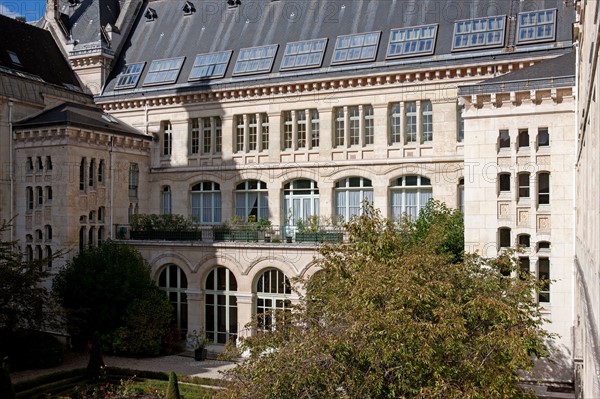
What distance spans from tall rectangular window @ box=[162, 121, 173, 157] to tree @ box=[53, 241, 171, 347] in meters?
8.09

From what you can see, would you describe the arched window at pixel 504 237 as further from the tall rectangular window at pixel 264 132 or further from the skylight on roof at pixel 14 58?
the skylight on roof at pixel 14 58

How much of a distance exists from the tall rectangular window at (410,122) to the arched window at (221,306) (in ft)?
36.7

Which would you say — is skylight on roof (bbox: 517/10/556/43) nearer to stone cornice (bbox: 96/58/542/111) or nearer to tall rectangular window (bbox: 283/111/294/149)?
stone cornice (bbox: 96/58/542/111)

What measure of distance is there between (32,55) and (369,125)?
20.0 m

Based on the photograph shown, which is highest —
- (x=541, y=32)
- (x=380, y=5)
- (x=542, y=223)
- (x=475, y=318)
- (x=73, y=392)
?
(x=380, y=5)

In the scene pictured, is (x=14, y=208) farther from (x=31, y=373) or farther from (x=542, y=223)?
(x=542, y=223)

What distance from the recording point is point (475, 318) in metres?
17.5

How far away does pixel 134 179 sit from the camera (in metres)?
39.4

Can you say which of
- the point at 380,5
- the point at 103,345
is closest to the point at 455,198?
the point at 380,5

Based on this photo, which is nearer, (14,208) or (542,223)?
(542,223)

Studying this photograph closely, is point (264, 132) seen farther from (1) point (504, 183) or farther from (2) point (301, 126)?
(1) point (504, 183)

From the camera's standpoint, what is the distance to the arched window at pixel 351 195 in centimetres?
3497

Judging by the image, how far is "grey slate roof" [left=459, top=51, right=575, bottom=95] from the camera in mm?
24984

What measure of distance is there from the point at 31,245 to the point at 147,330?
863 centimetres
